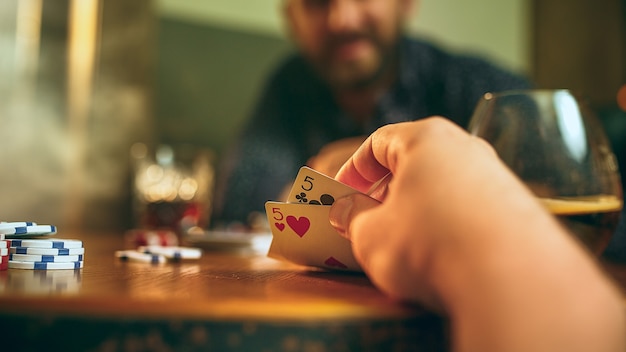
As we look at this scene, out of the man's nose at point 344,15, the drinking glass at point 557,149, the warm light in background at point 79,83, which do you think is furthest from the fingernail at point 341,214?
the warm light in background at point 79,83

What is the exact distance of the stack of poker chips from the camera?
2.03ft

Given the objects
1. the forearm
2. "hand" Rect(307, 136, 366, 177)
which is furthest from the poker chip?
the forearm

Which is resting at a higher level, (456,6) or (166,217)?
(456,6)

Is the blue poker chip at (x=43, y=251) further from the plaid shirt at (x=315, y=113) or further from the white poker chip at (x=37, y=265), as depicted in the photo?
the plaid shirt at (x=315, y=113)

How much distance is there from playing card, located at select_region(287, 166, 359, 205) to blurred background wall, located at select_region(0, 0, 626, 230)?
208 cm

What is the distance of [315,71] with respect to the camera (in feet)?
9.16

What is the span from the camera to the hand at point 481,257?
356mm

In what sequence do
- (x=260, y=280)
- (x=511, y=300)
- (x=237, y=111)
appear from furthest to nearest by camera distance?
(x=237, y=111), (x=260, y=280), (x=511, y=300)

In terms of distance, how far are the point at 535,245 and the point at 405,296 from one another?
11 cm

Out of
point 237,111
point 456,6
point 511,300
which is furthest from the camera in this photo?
point 456,6

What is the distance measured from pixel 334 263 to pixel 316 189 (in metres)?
0.10

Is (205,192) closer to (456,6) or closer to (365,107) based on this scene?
(365,107)

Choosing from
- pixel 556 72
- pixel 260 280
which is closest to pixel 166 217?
pixel 260 280

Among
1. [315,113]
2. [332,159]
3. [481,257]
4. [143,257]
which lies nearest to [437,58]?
[315,113]
